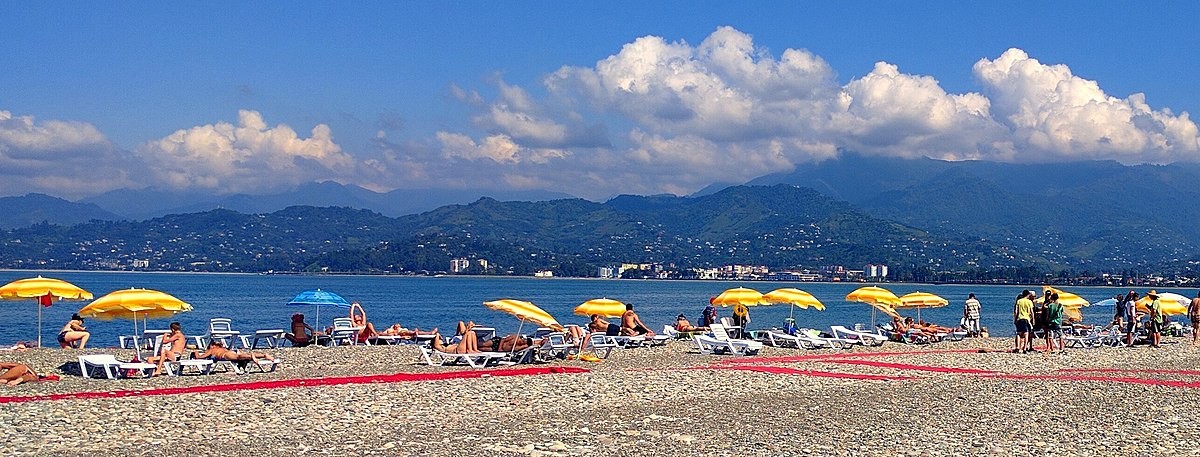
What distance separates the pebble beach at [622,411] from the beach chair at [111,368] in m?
0.27

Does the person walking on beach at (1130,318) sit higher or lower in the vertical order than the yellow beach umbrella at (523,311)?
lower

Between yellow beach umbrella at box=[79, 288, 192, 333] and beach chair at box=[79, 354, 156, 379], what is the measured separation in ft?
10.5

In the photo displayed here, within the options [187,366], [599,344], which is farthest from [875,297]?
[187,366]

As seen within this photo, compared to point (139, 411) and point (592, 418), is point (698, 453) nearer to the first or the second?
point (592, 418)

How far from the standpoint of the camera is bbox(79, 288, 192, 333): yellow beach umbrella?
21250mm

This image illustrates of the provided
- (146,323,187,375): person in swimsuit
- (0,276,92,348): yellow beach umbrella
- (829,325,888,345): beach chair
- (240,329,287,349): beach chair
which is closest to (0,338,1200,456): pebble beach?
(146,323,187,375): person in swimsuit

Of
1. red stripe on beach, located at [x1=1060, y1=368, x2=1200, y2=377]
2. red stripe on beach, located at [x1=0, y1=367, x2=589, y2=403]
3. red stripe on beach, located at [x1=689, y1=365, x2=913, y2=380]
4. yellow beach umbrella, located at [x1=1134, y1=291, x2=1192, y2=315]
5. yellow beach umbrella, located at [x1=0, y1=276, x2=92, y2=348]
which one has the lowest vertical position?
red stripe on beach, located at [x1=1060, y1=368, x2=1200, y2=377]

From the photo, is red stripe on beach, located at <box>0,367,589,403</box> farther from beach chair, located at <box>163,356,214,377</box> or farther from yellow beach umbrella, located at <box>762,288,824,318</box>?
yellow beach umbrella, located at <box>762,288,824,318</box>

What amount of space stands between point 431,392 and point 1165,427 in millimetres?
8388

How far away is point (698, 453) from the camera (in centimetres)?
1058

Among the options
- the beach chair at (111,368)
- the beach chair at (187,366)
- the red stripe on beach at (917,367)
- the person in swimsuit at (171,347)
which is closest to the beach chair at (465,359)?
the beach chair at (187,366)

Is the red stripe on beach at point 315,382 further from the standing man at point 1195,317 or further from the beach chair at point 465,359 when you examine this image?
the standing man at point 1195,317

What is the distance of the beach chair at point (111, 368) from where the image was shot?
17.3 metres

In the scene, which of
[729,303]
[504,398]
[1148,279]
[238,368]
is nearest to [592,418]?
[504,398]
